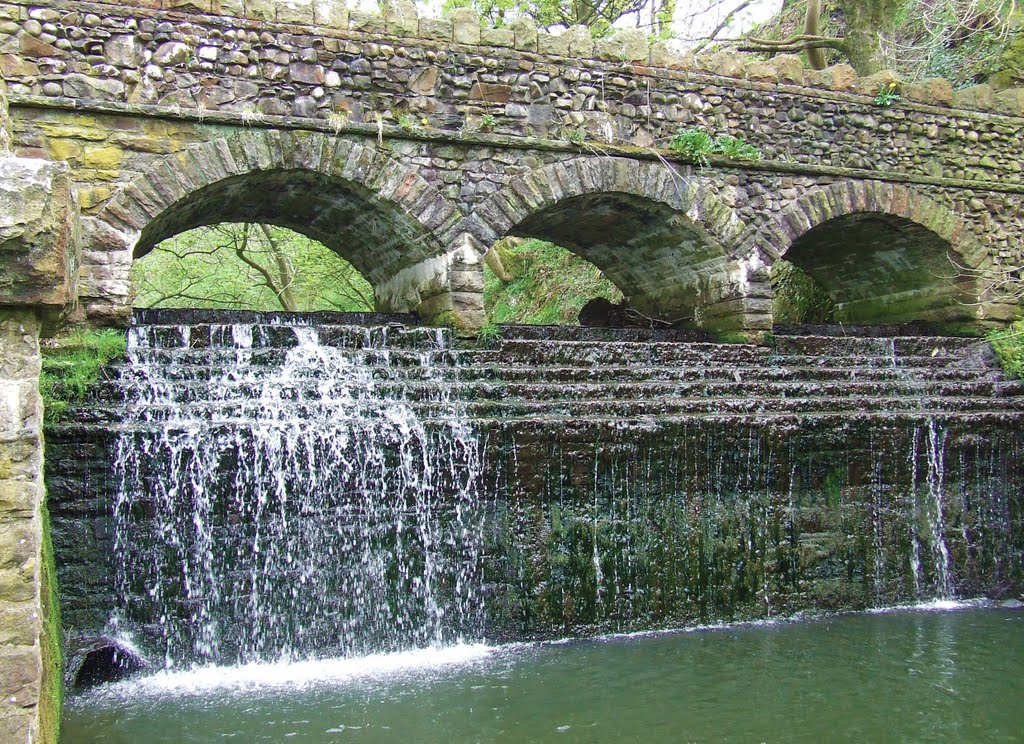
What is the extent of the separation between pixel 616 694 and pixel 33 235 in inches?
129

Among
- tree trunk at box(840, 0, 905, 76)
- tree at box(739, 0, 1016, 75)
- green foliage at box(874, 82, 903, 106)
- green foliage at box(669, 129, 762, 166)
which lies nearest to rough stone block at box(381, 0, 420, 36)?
green foliage at box(669, 129, 762, 166)

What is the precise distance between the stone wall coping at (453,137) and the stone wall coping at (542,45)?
0.71 metres

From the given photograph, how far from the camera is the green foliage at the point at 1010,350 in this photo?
7.87 metres

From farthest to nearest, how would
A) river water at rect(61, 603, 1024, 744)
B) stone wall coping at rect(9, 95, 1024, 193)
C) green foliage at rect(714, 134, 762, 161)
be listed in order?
green foliage at rect(714, 134, 762, 161), stone wall coping at rect(9, 95, 1024, 193), river water at rect(61, 603, 1024, 744)

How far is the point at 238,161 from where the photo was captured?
6984 mm

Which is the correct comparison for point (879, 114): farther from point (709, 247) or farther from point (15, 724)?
point (15, 724)

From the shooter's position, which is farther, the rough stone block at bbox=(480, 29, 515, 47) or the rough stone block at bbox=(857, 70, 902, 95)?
the rough stone block at bbox=(857, 70, 902, 95)

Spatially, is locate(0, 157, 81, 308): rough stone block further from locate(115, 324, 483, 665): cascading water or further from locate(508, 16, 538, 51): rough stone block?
locate(508, 16, 538, 51): rough stone block

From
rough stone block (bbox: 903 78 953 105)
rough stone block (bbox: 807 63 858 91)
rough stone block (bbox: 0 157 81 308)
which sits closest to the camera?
rough stone block (bbox: 0 157 81 308)

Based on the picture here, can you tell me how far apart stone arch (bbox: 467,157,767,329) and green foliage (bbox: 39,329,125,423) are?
3.07 m

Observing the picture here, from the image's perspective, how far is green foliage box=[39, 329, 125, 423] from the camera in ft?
16.8

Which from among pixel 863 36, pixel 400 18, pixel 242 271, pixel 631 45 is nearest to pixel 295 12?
pixel 400 18

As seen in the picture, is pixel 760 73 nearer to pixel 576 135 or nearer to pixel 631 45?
pixel 631 45

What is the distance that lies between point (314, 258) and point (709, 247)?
393 inches
